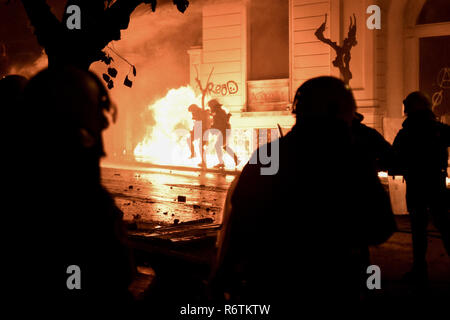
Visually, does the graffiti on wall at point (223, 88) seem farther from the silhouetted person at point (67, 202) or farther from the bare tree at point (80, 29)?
the silhouetted person at point (67, 202)

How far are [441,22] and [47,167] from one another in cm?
1958

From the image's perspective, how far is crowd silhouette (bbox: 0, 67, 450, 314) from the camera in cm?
178

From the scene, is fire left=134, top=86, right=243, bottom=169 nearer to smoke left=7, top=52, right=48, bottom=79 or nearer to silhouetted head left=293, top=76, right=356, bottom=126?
smoke left=7, top=52, right=48, bottom=79

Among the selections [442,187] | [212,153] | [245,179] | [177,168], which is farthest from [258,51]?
[245,179]

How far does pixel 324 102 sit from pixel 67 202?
1.12 metres

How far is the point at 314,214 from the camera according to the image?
7.14ft

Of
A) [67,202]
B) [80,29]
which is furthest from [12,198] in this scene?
[80,29]

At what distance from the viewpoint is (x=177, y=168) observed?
21.0 meters

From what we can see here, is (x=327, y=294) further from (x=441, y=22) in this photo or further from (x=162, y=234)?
(x=441, y=22)

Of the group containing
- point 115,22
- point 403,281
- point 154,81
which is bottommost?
point 403,281

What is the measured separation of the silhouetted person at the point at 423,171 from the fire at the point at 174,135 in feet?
56.3

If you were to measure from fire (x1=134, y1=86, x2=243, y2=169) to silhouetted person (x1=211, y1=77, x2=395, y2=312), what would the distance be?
20.0m

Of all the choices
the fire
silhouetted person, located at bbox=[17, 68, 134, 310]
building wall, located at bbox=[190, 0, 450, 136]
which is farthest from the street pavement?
building wall, located at bbox=[190, 0, 450, 136]

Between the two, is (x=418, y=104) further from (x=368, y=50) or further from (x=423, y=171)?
(x=368, y=50)
